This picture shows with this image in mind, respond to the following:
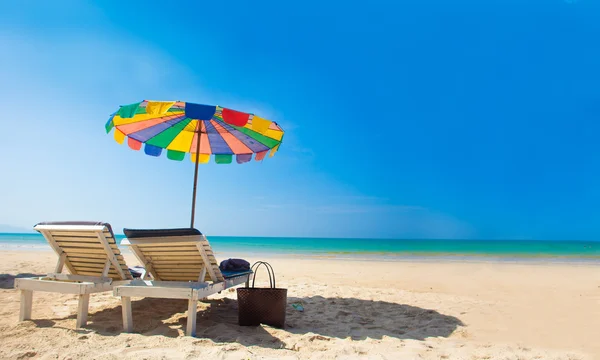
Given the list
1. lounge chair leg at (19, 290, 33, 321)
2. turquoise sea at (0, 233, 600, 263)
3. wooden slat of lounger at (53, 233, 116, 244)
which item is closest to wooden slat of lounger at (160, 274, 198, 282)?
wooden slat of lounger at (53, 233, 116, 244)

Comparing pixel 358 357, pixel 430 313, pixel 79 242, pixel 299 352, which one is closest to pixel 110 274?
pixel 79 242

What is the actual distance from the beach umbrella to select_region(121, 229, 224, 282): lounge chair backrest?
4.53 ft

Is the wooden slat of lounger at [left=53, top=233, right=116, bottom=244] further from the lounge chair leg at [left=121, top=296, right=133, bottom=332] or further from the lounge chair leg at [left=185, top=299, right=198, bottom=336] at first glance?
the lounge chair leg at [left=185, top=299, right=198, bottom=336]

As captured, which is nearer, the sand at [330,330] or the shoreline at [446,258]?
the sand at [330,330]

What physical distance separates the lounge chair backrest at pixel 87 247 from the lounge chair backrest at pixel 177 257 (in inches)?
6.6

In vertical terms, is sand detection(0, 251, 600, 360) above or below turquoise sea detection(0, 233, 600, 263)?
above

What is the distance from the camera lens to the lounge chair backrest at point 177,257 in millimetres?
3547

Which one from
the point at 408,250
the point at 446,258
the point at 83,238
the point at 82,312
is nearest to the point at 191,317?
the point at 82,312

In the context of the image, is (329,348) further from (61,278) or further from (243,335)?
(61,278)

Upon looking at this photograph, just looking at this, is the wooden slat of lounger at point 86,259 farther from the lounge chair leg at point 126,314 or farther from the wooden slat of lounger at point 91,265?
the lounge chair leg at point 126,314

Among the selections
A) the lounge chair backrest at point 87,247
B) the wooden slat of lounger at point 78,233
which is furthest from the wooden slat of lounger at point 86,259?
the wooden slat of lounger at point 78,233

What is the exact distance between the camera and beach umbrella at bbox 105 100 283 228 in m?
5.03

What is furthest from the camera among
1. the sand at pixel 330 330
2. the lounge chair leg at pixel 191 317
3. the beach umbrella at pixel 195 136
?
the beach umbrella at pixel 195 136

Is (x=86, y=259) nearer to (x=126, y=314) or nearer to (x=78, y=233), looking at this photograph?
(x=78, y=233)
